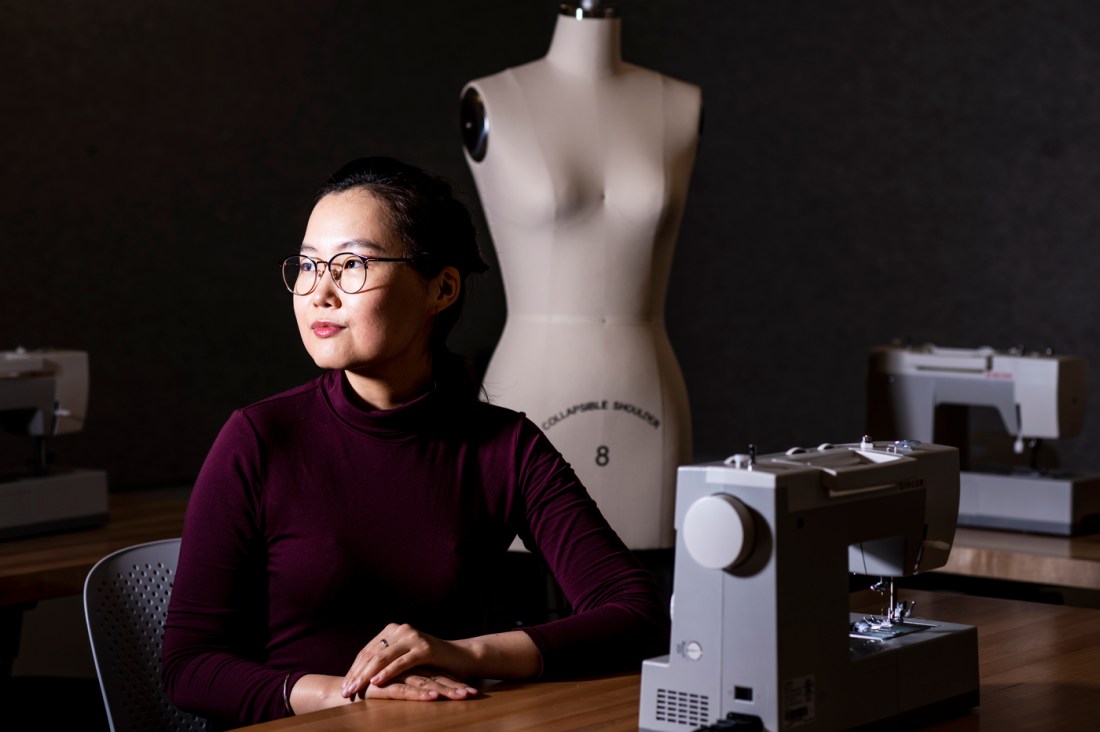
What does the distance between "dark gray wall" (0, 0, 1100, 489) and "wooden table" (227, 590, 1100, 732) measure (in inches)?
100

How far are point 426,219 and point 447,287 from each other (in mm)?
109

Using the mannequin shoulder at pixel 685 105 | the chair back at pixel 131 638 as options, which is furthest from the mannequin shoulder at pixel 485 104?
the chair back at pixel 131 638

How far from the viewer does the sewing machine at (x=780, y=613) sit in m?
1.31

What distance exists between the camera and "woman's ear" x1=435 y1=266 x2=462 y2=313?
1806 millimetres

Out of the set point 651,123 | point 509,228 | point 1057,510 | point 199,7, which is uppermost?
point 199,7

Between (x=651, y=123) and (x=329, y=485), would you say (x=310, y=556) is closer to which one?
(x=329, y=485)

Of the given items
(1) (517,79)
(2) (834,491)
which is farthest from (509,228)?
(2) (834,491)

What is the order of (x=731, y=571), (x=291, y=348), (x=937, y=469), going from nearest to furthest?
(x=731, y=571) → (x=937, y=469) → (x=291, y=348)

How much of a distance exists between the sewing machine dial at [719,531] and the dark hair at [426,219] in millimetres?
573

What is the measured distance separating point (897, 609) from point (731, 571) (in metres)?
0.37

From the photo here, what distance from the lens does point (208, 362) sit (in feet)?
13.9

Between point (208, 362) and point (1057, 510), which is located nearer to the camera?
point (1057, 510)

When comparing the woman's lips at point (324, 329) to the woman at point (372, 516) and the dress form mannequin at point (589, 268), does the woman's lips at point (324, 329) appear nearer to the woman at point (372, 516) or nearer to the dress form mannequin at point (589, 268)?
the woman at point (372, 516)

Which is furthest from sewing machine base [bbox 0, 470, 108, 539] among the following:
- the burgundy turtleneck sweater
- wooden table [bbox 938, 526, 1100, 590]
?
wooden table [bbox 938, 526, 1100, 590]
